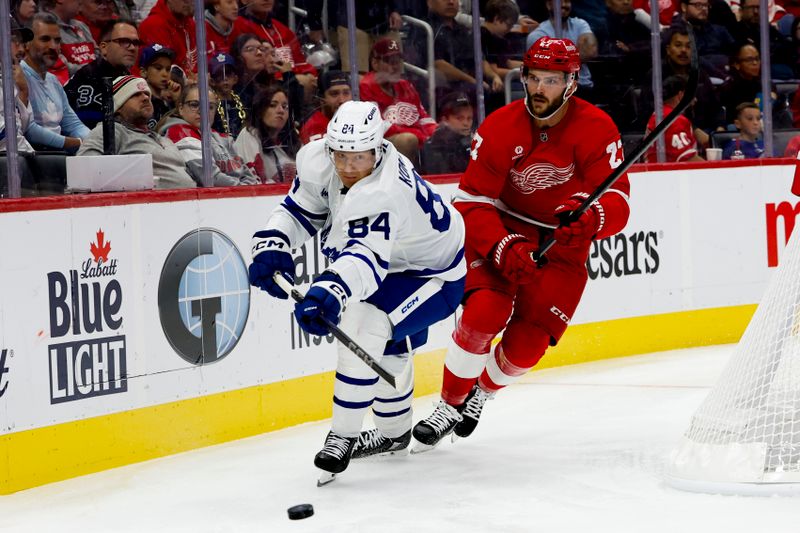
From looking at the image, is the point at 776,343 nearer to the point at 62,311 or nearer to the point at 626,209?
the point at 626,209

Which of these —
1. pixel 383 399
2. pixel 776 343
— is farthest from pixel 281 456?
pixel 776 343

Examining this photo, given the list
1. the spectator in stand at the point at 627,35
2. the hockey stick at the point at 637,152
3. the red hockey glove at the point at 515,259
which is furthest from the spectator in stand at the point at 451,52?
the hockey stick at the point at 637,152

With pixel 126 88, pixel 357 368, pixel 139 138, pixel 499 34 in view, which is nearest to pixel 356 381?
pixel 357 368

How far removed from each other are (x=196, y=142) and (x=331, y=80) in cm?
72

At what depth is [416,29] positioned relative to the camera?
5.47 metres

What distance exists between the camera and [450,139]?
5.66 metres

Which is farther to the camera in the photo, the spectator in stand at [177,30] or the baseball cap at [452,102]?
the baseball cap at [452,102]

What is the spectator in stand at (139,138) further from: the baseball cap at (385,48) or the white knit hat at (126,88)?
the baseball cap at (385,48)

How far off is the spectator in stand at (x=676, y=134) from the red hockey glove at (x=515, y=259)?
8.30ft

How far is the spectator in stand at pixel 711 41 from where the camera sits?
676 centimetres

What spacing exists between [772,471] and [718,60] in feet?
13.0

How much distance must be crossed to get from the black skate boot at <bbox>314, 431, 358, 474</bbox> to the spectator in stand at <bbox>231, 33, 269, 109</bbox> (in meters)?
1.59

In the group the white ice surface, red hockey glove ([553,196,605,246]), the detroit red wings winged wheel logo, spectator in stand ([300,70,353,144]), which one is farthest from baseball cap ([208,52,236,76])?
red hockey glove ([553,196,605,246])

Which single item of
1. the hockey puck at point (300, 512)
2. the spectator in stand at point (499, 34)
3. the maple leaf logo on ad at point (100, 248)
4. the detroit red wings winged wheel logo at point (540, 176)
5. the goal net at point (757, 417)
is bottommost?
the hockey puck at point (300, 512)
